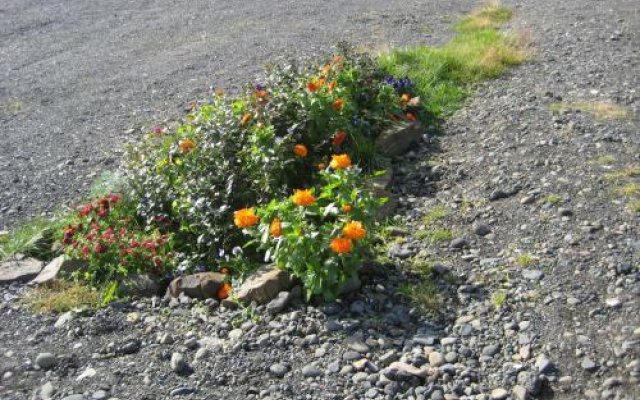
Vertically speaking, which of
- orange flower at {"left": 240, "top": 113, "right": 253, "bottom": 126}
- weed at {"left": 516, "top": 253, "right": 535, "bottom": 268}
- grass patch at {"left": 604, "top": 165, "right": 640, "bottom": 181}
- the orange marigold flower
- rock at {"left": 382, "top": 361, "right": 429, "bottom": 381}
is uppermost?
orange flower at {"left": 240, "top": 113, "right": 253, "bottom": 126}

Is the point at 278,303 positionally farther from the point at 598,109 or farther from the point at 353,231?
the point at 598,109

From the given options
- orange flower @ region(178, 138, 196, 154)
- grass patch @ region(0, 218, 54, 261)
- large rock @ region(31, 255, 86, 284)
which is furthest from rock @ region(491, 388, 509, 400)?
grass patch @ region(0, 218, 54, 261)

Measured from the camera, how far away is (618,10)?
386 inches

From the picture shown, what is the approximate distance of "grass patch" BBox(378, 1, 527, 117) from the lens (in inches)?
287

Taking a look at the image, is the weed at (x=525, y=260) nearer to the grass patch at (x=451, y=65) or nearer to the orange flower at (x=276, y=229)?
the orange flower at (x=276, y=229)

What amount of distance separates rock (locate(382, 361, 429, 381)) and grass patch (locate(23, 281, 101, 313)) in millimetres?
1903

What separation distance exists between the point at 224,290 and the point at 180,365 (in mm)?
708

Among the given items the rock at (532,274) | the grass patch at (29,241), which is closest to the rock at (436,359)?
the rock at (532,274)

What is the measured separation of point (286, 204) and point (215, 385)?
3.83 feet

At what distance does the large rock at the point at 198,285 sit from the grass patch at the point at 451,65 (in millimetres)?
3104

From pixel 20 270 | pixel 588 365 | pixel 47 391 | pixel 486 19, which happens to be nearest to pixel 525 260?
pixel 588 365

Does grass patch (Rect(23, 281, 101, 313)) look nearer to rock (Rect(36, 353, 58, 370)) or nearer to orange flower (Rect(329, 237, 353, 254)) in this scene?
rock (Rect(36, 353, 58, 370))

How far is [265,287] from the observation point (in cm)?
434

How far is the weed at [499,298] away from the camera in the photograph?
4133mm
